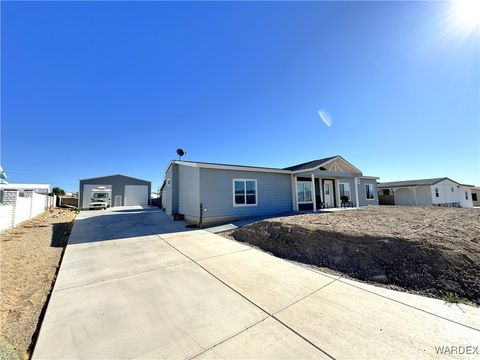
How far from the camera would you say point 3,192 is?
9.30m

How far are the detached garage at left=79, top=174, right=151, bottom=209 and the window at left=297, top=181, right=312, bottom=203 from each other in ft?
71.9

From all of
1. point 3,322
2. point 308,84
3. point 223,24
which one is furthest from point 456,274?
point 223,24

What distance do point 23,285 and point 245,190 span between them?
9053 millimetres

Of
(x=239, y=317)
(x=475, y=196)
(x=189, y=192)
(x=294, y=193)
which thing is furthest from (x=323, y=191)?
(x=475, y=196)

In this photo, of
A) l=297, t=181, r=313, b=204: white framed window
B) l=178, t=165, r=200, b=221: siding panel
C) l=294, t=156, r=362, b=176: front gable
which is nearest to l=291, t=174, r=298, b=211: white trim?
l=297, t=181, r=313, b=204: white framed window

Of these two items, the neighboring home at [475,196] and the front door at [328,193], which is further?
the neighboring home at [475,196]

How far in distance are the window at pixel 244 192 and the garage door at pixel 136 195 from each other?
73.4 feet

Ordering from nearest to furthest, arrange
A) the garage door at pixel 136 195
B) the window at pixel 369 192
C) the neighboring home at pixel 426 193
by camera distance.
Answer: the window at pixel 369 192 < the neighboring home at pixel 426 193 < the garage door at pixel 136 195

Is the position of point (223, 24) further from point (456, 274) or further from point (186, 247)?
point (456, 274)

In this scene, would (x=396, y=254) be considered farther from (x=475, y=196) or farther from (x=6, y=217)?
(x=475, y=196)

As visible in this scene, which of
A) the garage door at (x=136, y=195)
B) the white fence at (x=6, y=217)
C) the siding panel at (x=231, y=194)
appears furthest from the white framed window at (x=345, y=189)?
the garage door at (x=136, y=195)

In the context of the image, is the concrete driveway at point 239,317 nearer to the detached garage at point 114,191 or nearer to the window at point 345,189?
the window at point 345,189

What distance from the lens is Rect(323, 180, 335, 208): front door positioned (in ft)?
Result: 52.3

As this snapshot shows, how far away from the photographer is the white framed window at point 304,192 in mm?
14164
